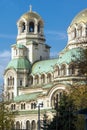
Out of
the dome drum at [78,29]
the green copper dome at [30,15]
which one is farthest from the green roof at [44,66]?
the green copper dome at [30,15]

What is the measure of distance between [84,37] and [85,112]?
185 ft

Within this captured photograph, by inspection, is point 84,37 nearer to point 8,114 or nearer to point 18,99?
point 18,99

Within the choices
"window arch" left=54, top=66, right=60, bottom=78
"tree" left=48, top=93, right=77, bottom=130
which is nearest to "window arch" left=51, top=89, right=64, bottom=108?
"window arch" left=54, top=66, right=60, bottom=78

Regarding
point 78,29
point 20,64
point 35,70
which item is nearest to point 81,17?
point 78,29

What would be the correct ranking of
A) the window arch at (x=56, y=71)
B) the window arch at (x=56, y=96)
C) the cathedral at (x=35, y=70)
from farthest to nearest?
the window arch at (x=56, y=71)
the cathedral at (x=35, y=70)
the window arch at (x=56, y=96)

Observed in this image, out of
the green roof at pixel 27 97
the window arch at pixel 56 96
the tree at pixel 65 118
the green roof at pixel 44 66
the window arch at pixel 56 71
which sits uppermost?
the green roof at pixel 44 66

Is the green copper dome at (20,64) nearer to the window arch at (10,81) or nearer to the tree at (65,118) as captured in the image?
the window arch at (10,81)

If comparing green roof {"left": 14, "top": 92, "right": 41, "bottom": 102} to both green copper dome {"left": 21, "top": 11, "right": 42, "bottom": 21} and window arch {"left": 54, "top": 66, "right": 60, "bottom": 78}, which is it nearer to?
window arch {"left": 54, "top": 66, "right": 60, "bottom": 78}

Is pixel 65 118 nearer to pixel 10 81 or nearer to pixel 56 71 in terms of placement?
pixel 56 71

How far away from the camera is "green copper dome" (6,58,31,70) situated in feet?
307

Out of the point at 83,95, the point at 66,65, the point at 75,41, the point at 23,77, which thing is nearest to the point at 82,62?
the point at 83,95

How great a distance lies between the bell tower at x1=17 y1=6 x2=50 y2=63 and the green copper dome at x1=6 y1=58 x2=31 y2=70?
4.47 feet

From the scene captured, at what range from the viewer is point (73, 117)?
50.1 metres

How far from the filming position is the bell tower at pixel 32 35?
316 ft
